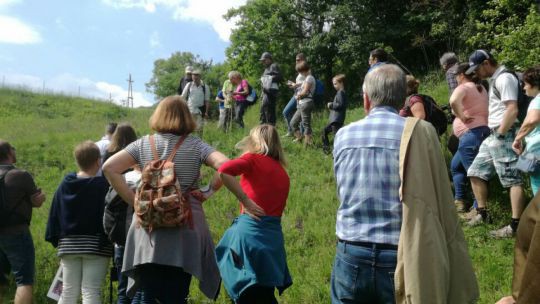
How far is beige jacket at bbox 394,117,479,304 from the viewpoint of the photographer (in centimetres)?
281

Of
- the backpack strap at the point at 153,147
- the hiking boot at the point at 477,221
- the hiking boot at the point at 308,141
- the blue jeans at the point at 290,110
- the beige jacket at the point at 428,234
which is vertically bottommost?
the hiking boot at the point at 477,221

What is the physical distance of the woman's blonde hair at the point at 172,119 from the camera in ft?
13.6

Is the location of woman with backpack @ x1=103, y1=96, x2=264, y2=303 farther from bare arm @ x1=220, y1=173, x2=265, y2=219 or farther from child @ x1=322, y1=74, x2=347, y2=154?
child @ x1=322, y1=74, x2=347, y2=154

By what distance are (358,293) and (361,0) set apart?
19665 millimetres

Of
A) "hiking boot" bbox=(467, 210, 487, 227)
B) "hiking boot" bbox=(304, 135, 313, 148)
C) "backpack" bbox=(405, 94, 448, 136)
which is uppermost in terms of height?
"backpack" bbox=(405, 94, 448, 136)

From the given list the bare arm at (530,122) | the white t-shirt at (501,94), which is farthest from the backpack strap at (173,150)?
the white t-shirt at (501,94)

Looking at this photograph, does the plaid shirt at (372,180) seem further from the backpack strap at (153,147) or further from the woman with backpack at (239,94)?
the woman with backpack at (239,94)

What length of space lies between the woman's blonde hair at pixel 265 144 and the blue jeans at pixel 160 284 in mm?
1103

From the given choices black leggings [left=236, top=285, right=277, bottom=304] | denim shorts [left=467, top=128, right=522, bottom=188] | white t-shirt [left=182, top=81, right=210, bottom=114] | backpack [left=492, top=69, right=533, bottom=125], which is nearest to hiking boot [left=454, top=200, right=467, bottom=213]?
denim shorts [left=467, top=128, right=522, bottom=188]

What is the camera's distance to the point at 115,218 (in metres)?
4.83

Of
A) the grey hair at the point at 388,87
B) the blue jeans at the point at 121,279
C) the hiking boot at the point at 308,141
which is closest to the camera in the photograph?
the grey hair at the point at 388,87

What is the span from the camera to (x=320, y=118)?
540 inches

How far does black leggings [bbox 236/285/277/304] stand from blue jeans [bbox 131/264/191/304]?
1.70 ft

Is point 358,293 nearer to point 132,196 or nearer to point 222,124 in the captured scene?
point 132,196
